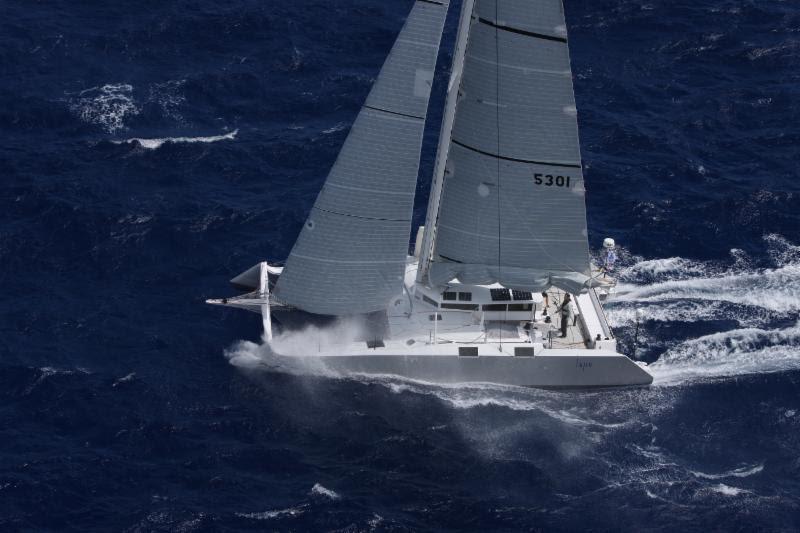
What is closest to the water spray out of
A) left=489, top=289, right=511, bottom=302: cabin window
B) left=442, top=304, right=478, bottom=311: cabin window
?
left=489, top=289, right=511, bottom=302: cabin window

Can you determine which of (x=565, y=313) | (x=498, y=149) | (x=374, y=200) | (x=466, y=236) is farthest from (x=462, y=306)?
(x=498, y=149)

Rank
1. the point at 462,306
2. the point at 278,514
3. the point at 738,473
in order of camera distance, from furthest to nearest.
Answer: the point at 462,306 → the point at 738,473 → the point at 278,514

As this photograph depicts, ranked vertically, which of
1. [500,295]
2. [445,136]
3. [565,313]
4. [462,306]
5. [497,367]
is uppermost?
[445,136]

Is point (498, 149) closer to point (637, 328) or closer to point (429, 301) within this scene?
point (429, 301)

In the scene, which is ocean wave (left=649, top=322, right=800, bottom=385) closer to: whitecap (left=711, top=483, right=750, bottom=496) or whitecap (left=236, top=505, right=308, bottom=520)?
whitecap (left=711, top=483, right=750, bottom=496)

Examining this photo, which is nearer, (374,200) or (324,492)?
(324,492)

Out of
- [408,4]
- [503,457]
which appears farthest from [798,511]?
[408,4]

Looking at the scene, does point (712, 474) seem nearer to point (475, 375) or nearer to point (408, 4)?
point (475, 375)
